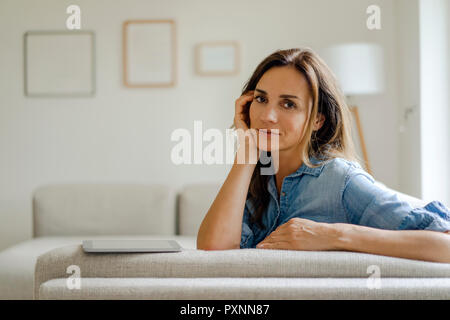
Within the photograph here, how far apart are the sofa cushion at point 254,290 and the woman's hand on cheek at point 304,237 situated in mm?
146

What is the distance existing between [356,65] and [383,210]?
2.15 m

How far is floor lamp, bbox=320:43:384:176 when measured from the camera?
3.07m

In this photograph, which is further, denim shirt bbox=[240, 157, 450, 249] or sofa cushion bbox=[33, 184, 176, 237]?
sofa cushion bbox=[33, 184, 176, 237]

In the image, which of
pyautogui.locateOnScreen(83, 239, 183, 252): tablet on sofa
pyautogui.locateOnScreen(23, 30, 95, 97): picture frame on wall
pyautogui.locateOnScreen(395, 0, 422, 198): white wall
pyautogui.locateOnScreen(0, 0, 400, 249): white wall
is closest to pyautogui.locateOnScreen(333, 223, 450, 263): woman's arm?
pyautogui.locateOnScreen(83, 239, 183, 252): tablet on sofa

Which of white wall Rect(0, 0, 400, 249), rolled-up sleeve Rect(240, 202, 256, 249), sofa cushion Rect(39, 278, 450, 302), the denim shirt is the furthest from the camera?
white wall Rect(0, 0, 400, 249)

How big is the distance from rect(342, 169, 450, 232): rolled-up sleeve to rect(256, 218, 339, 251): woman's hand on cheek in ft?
0.45

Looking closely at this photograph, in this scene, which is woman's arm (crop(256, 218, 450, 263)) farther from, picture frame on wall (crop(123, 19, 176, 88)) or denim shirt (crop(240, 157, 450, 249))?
picture frame on wall (crop(123, 19, 176, 88))

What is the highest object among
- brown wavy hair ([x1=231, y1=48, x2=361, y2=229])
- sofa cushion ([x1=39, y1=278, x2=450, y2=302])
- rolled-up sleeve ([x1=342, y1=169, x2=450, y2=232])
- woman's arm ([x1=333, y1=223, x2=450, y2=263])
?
brown wavy hair ([x1=231, y1=48, x2=361, y2=229])

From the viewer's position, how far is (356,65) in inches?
121

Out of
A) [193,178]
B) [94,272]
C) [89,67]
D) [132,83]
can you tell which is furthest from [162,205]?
[94,272]

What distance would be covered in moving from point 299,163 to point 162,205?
5.78ft

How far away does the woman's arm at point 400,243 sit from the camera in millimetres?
945

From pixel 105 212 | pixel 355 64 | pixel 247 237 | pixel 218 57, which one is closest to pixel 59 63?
pixel 218 57
